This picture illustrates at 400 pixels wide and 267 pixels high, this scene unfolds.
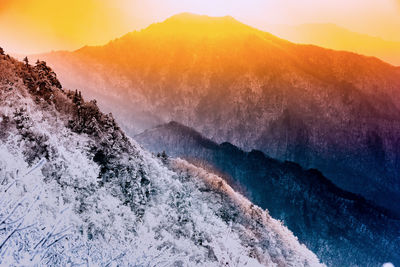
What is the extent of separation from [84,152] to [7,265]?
40.8 feet

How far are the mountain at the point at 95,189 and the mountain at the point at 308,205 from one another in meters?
118

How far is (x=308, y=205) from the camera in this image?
174m

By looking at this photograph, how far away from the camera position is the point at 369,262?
13900 centimetres

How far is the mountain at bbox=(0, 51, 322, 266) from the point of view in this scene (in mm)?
10961

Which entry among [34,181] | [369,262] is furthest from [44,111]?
[369,262]

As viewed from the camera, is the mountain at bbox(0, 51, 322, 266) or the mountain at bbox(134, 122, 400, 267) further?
the mountain at bbox(134, 122, 400, 267)

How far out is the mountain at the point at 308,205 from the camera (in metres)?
146

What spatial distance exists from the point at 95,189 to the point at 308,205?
168630 millimetres

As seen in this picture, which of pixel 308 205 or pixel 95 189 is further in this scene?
pixel 308 205

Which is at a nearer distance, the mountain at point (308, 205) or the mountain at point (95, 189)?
the mountain at point (95, 189)

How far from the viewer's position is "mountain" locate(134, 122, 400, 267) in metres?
146

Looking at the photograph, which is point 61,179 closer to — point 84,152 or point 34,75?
point 84,152

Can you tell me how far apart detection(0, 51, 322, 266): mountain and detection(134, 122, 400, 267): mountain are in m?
118

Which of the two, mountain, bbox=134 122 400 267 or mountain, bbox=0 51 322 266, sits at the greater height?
mountain, bbox=0 51 322 266
